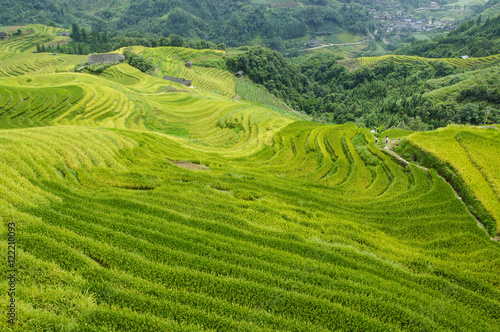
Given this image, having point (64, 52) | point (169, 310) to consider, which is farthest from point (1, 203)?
point (64, 52)

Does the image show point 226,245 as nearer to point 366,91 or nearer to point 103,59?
point 103,59

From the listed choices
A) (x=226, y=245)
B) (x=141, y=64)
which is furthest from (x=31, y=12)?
(x=226, y=245)

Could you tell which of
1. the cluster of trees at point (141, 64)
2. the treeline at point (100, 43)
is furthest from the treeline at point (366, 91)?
the cluster of trees at point (141, 64)

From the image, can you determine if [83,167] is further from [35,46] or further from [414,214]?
[35,46]

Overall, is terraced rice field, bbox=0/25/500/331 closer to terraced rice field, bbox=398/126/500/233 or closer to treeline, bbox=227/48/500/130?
terraced rice field, bbox=398/126/500/233

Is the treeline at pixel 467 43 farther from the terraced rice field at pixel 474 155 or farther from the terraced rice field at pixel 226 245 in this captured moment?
the terraced rice field at pixel 226 245
